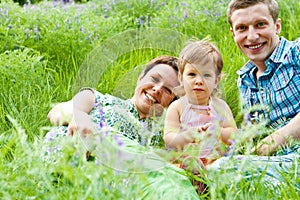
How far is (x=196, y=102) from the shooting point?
8.32 feet

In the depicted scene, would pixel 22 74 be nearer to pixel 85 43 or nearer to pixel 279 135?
pixel 85 43

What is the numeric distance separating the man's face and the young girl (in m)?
0.64

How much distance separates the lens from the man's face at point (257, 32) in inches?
126

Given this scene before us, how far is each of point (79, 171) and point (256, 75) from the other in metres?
1.94

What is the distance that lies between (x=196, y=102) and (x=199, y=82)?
5.5 inches

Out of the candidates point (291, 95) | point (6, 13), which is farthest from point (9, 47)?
point (291, 95)

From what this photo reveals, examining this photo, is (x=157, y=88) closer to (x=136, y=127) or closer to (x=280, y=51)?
(x=136, y=127)

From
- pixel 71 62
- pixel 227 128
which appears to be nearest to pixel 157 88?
pixel 227 128

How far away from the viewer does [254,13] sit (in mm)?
3221

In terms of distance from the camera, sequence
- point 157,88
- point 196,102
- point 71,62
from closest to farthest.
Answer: point 196,102, point 157,88, point 71,62

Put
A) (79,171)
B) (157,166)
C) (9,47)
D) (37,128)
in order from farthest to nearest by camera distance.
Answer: (9,47), (37,128), (157,166), (79,171)

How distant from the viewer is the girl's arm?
2332 millimetres

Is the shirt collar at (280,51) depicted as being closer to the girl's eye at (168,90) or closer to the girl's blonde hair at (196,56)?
the girl's blonde hair at (196,56)

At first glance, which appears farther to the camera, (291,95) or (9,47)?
(9,47)
